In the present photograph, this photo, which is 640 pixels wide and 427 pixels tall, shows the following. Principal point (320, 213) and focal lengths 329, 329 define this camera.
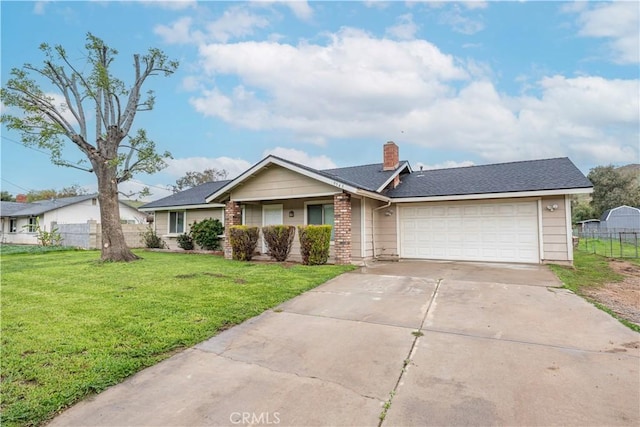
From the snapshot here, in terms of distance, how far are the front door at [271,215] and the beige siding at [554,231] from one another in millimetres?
9126

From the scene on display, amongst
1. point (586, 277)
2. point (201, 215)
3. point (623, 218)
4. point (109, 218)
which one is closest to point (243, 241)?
point (109, 218)

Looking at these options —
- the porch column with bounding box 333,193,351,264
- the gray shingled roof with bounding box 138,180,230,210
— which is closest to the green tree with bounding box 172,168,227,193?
the gray shingled roof with bounding box 138,180,230,210

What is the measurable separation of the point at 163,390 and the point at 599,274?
1092 centimetres

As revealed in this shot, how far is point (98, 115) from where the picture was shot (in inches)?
492

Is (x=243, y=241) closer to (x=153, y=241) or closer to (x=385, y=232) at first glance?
(x=385, y=232)

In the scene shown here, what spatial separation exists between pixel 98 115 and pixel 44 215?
22.9m

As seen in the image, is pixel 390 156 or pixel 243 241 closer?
pixel 243 241

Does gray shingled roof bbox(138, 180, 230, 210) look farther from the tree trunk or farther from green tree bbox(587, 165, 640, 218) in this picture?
green tree bbox(587, 165, 640, 218)

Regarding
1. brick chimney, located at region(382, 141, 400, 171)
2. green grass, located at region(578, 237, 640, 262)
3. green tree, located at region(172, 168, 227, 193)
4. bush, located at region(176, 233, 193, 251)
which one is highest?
green tree, located at region(172, 168, 227, 193)

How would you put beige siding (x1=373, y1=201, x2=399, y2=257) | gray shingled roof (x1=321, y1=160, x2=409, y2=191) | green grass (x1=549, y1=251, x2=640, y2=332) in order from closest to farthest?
1. green grass (x1=549, y1=251, x2=640, y2=332)
2. gray shingled roof (x1=321, y1=160, x2=409, y2=191)
3. beige siding (x1=373, y1=201, x2=399, y2=257)

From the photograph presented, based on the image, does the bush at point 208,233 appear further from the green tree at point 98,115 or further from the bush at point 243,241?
the bush at point 243,241

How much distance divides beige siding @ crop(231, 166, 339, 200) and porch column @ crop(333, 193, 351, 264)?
1.34 ft

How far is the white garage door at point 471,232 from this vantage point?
419 inches

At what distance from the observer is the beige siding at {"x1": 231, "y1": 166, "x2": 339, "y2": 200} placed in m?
11.0
